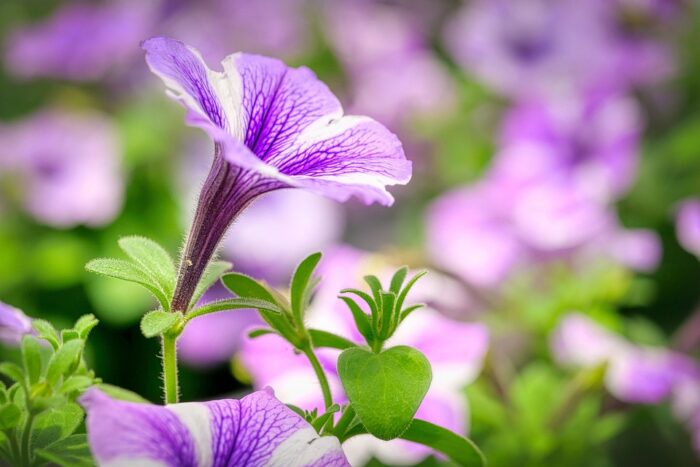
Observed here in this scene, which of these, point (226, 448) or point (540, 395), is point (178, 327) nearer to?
point (226, 448)

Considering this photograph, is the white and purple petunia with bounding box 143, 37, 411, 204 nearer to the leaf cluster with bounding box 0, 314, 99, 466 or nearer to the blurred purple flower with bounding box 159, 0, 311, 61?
the leaf cluster with bounding box 0, 314, 99, 466

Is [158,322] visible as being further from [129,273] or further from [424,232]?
[424,232]

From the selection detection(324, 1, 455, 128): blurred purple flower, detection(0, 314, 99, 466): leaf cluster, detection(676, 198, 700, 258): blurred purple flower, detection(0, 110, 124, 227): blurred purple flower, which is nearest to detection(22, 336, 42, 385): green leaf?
detection(0, 314, 99, 466): leaf cluster

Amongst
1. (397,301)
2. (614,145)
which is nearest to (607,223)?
(614,145)

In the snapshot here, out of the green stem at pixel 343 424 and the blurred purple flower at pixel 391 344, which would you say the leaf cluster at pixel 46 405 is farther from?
the blurred purple flower at pixel 391 344

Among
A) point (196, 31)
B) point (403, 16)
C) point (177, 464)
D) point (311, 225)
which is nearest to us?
point (177, 464)

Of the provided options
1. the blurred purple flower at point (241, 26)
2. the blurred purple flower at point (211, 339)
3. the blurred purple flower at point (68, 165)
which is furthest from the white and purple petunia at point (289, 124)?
the blurred purple flower at point (241, 26)
